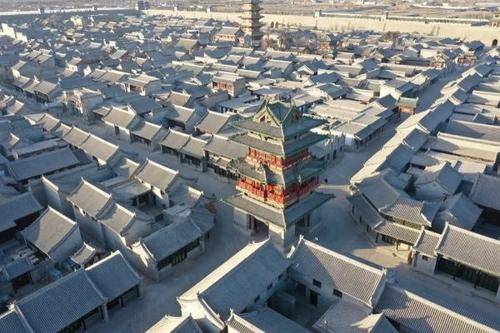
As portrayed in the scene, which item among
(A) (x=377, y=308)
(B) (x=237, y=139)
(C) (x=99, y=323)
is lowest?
(C) (x=99, y=323)

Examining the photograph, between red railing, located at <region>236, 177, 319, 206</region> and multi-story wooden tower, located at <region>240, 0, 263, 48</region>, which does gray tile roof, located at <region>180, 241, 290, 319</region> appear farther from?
multi-story wooden tower, located at <region>240, 0, 263, 48</region>

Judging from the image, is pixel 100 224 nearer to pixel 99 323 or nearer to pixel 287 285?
pixel 99 323

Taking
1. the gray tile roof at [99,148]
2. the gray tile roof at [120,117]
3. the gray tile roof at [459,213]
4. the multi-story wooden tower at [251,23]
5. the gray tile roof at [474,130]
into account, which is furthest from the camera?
the multi-story wooden tower at [251,23]

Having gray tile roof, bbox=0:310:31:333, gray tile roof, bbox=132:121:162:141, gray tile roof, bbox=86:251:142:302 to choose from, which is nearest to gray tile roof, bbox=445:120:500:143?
gray tile roof, bbox=132:121:162:141

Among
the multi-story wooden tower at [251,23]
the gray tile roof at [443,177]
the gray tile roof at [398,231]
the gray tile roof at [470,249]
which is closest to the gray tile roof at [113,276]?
the gray tile roof at [398,231]

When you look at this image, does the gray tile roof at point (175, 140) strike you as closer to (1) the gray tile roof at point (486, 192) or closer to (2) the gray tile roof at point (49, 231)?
(2) the gray tile roof at point (49, 231)

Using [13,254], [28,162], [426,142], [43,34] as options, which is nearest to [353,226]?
[426,142]
